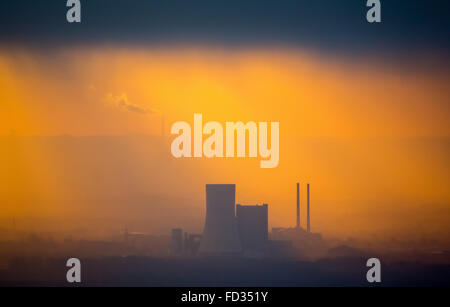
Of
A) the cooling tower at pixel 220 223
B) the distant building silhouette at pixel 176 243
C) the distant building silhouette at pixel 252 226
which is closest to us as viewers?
the cooling tower at pixel 220 223

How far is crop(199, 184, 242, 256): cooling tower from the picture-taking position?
10988cm

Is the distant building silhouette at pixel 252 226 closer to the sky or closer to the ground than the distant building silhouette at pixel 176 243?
closer to the sky

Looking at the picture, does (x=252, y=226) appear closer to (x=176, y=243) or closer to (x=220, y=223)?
(x=220, y=223)

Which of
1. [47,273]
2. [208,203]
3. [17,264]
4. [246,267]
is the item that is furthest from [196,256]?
[17,264]

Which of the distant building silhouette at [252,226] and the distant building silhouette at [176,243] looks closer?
the distant building silhouette at [252,226]

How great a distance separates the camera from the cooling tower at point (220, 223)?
109875 mm

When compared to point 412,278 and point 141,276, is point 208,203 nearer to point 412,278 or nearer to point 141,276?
point 141,276

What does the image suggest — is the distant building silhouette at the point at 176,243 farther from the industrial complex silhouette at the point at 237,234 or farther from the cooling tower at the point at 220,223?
the cooling tower at the point at 220,223

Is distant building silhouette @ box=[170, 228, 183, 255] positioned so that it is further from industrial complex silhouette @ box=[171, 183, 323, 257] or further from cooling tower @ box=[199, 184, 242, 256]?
cooling tower @ box=[199, 184, 242, 256]

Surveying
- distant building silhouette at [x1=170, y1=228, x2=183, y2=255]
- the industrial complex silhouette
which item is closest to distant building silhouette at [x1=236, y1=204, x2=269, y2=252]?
the industrial complex silhouette

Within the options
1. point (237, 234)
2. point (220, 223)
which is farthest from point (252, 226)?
point (220, 223)

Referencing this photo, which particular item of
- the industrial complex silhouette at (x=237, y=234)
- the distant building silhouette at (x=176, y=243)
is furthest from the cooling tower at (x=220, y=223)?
the distant building silhouette at (x=176, y=243)

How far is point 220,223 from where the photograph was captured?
114375 mm
